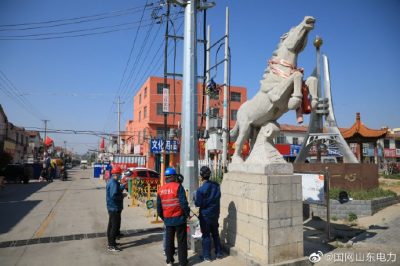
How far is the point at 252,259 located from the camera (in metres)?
5.05

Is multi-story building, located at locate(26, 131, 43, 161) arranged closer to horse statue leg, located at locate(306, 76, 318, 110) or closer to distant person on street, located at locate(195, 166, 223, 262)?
distant person on street, located at locate(195, 166, 223, 262)

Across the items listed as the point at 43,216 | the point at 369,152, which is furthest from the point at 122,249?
the point at 369,152

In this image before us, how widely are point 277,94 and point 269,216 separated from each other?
2.20m

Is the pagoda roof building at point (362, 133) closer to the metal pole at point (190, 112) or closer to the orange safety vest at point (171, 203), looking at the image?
the metal pole at point (190, 112)

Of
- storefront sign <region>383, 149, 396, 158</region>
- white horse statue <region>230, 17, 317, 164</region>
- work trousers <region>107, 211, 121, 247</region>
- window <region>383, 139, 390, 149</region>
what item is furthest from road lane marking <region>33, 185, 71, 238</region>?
window <region>383, 139, 390, 149</region>

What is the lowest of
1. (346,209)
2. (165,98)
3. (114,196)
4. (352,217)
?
(352,217)

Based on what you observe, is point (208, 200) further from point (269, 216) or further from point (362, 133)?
point (362, 133)

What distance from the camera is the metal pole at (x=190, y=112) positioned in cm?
865

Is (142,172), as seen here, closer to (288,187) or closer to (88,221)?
(88,221)

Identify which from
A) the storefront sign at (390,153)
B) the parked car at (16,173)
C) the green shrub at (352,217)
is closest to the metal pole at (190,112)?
the green shrub at (352,217)

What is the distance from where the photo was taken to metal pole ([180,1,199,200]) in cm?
865

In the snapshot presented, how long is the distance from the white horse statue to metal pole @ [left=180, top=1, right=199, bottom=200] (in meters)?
2.64

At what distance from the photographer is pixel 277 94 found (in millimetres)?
5617

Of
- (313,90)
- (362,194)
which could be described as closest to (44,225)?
(313,90)
